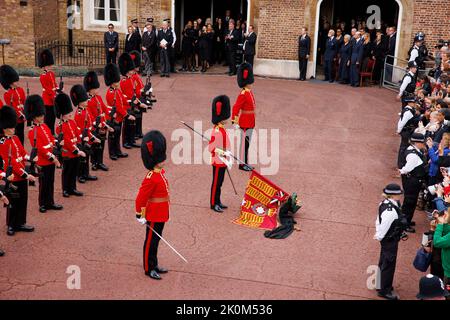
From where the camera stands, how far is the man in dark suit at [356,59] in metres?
20.6

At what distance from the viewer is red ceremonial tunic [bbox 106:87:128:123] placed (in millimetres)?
12812

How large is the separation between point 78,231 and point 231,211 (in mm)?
2476

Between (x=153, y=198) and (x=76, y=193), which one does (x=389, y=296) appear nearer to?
(x=153, y=198)

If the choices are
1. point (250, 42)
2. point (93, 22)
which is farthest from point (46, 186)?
point (93, 22)

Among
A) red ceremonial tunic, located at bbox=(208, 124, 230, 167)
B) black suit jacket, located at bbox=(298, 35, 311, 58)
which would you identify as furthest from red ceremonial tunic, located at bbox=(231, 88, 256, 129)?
black suit jacket, located at bbox=(298, 35, 311, 58)

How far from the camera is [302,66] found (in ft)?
71.8

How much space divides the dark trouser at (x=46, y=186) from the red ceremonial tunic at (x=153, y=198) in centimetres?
266

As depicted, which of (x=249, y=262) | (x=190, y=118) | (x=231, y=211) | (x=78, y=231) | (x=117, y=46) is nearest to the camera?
(x=249, y=262)

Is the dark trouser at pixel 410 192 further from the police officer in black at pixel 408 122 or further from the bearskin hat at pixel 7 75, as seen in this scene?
the bearskin hat at pixel 7 75

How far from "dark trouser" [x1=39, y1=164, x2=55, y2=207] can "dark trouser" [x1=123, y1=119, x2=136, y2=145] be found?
137 inches

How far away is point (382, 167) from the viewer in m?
13.3

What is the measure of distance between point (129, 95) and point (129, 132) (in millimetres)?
763

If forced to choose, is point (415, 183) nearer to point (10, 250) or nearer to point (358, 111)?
point (10, 250)

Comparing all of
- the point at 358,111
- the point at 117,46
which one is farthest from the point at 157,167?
the point at 117,46
